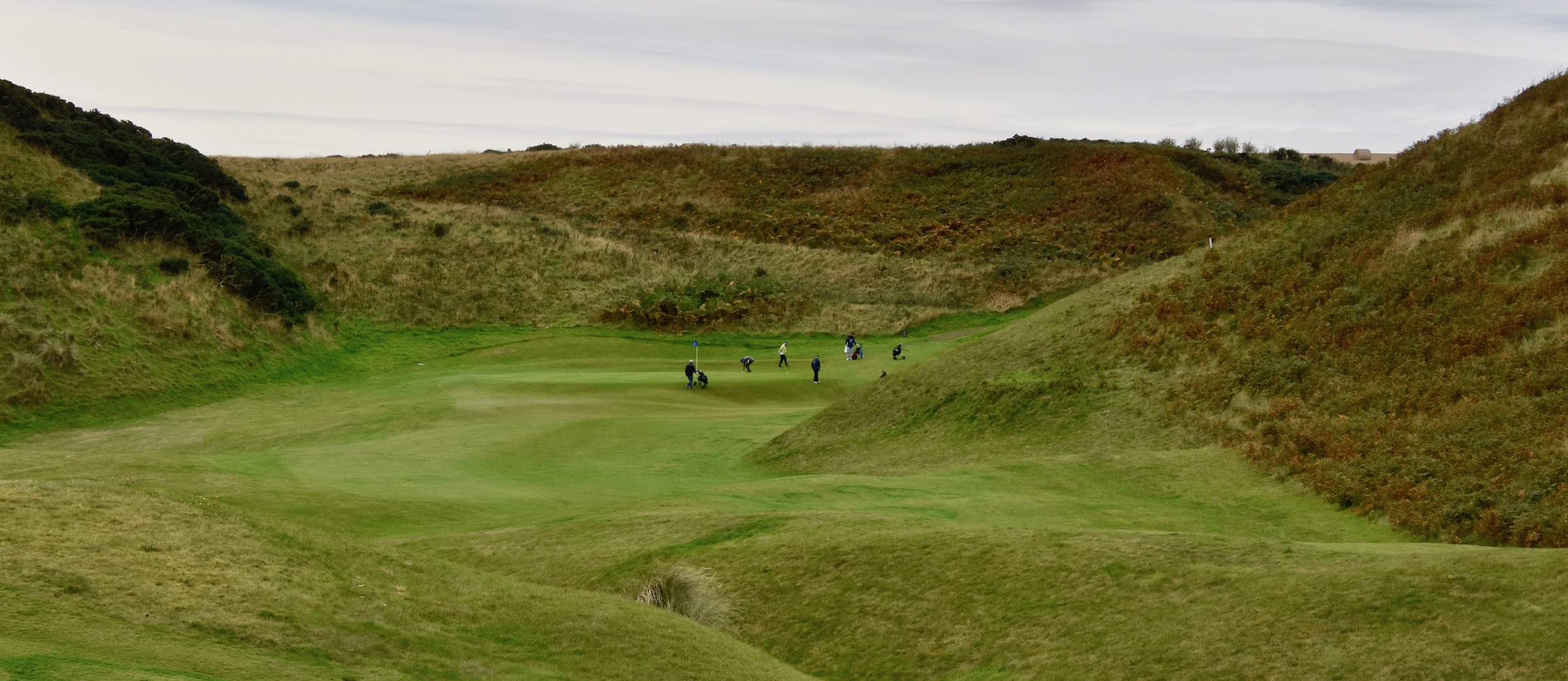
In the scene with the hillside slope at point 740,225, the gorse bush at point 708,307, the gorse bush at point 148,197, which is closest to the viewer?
the gorse bush at point 148,197

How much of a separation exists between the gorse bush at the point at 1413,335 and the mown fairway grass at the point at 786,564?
4.52 feet

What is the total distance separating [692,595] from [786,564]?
4.72 ft

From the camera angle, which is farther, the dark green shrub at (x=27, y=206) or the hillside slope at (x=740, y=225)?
the hillside slope at (x=740, y=225)

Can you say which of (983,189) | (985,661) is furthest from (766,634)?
(983,189)

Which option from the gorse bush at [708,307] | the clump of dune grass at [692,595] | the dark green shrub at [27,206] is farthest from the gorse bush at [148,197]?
the clump of dune grass at [692,595]

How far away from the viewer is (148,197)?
50219 millimetres

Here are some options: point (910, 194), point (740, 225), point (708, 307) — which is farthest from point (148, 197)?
point (910, 194)

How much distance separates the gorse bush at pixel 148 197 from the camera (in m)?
47.2

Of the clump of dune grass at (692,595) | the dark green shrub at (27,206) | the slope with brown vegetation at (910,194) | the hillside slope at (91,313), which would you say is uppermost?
the slope with brown vegetation at (910,194)

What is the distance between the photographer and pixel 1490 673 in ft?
31.6

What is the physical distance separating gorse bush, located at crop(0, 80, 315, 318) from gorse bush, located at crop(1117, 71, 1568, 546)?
34.9 meters

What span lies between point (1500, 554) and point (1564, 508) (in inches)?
239

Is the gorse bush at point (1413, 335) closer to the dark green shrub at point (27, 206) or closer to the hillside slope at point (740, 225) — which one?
the hillside slope at point (740, 225)

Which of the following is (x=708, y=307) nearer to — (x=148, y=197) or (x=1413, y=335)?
(x=148, y=197)
